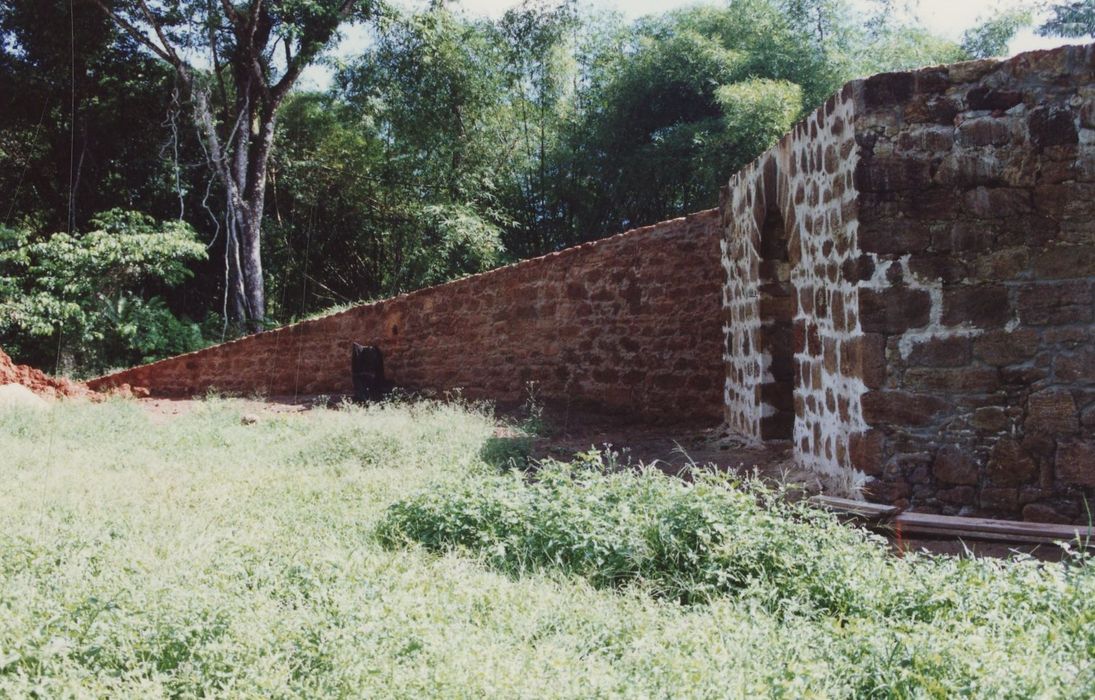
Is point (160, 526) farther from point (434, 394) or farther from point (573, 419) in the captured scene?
point (434, 394)

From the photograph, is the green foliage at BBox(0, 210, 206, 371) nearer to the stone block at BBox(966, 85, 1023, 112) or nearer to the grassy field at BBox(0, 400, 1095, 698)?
the grassy field at BBox(0, 400, 1095, 698)

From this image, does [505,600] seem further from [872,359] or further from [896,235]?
[896,235]

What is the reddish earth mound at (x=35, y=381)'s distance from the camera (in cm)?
1145

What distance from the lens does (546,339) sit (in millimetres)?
10484

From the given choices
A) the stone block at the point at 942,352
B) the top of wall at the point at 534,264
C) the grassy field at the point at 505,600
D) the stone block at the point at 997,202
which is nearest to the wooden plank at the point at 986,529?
the grassy field at the point at 505,600

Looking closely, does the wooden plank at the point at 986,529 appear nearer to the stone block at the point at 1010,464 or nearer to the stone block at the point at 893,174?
the stone block at the point at 1010,464

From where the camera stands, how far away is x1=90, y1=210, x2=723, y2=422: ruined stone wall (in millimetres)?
9328

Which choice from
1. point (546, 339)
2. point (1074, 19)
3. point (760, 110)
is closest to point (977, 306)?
point (546, 339)

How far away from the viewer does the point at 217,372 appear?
1285 centimetres

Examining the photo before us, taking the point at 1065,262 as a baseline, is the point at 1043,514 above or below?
below

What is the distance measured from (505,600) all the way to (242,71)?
13809 millimetres

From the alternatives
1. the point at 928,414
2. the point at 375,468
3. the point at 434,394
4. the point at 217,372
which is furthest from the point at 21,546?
the point at 217,372

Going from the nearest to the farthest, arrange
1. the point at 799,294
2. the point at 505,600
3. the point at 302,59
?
the point at 505,600
the point at 799,294
the point at 302,59

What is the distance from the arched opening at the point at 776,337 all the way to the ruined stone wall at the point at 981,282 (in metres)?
2.12
